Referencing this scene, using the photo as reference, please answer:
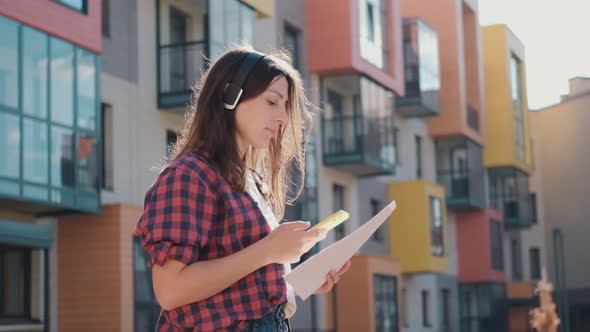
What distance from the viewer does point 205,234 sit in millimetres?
3004

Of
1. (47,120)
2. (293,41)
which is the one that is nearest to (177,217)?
(47,120)

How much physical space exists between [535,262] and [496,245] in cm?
802

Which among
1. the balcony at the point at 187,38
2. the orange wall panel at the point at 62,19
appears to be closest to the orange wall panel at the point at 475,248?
the balcony at the point at 187,38

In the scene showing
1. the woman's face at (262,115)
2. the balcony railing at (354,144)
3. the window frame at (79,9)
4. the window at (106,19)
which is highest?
the window at (106,19)

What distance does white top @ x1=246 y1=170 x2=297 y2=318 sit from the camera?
321cm

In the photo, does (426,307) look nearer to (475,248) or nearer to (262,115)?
(475,248)

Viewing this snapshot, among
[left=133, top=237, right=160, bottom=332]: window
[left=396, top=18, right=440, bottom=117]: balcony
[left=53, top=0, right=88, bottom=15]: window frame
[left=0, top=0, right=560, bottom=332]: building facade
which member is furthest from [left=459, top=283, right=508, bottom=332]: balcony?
[left=53, top=0, right=88, bottom=15]: window frame

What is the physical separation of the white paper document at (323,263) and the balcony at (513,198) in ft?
146

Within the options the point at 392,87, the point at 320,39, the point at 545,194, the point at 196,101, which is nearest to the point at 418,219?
the point at 392,87

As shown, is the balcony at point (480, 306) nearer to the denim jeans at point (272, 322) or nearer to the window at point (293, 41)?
the window at point (293, 41)

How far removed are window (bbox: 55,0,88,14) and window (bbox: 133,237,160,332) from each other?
13.1ft

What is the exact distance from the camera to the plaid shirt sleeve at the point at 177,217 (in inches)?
116

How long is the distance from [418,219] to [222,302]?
110ft

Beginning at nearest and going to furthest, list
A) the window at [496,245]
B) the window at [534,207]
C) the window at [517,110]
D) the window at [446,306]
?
the window at [446,306] → the window at [496,245] → the window at [517,110] → the window at [534,207]
